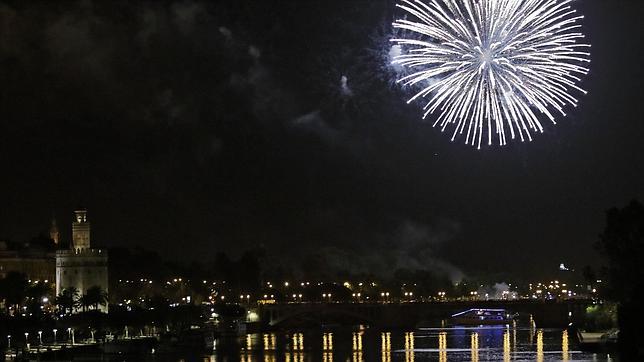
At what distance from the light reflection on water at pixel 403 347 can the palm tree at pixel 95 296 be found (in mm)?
15307

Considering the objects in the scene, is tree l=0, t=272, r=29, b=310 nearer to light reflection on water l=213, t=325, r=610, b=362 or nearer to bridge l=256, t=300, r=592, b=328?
light reflection on water l=213, t=325, r=610, b=362

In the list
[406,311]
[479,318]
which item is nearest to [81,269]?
[406,311]

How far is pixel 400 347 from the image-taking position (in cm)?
11362

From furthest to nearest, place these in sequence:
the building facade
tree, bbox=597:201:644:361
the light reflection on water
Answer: the building facade < the light reflection on water < tree, bbox=597:201:644:361

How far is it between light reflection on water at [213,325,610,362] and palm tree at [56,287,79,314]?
16.9 metres

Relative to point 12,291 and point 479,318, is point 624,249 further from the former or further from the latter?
point 479,318

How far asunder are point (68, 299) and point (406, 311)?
140 ft

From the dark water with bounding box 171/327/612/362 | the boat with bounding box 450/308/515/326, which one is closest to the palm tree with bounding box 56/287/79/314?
the dark water with bounding box 171/327/612/362

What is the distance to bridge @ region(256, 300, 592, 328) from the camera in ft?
498

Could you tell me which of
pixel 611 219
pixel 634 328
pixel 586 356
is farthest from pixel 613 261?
pixel 634 328

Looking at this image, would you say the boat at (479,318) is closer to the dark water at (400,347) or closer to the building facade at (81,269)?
the dark water at (400,347)

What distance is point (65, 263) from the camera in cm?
14700

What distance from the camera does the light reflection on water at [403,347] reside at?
98625 millimetres

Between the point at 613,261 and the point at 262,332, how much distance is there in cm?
5956
